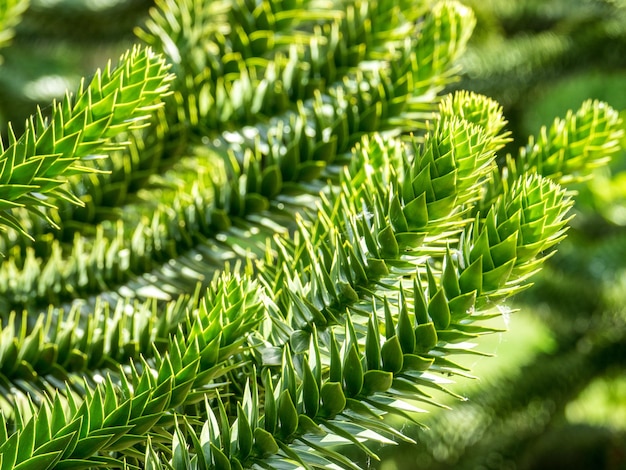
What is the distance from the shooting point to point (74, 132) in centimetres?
57

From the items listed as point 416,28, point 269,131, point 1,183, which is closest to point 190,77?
point 269,131

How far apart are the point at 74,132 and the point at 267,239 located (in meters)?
0.24

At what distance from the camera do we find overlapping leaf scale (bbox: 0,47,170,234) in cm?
55

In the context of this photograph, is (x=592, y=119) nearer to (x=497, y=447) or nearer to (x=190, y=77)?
(x=190, y=77)

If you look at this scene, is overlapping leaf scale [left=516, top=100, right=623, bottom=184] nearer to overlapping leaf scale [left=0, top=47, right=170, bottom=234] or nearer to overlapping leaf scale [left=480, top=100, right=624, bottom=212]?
overlapping leaf scale [left=480, top=100, right=624, bottom=212]

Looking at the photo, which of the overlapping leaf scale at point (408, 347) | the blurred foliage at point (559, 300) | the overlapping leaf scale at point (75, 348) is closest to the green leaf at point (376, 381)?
the overlapping leaf scale at point (408, 347)

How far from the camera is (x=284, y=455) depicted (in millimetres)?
495

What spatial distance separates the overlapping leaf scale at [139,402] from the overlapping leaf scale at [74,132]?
0.14 meters

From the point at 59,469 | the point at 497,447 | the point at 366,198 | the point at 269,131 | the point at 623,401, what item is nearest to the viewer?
the point at 59,469

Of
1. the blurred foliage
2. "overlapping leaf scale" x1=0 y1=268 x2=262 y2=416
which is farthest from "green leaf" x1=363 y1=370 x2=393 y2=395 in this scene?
the blurred foliage

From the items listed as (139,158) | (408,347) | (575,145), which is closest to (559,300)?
(575,145)

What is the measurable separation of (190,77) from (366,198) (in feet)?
1.21

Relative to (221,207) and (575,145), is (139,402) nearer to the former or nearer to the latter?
(221,207)

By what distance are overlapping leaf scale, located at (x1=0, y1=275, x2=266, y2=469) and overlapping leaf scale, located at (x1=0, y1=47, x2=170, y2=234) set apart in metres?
0.14
